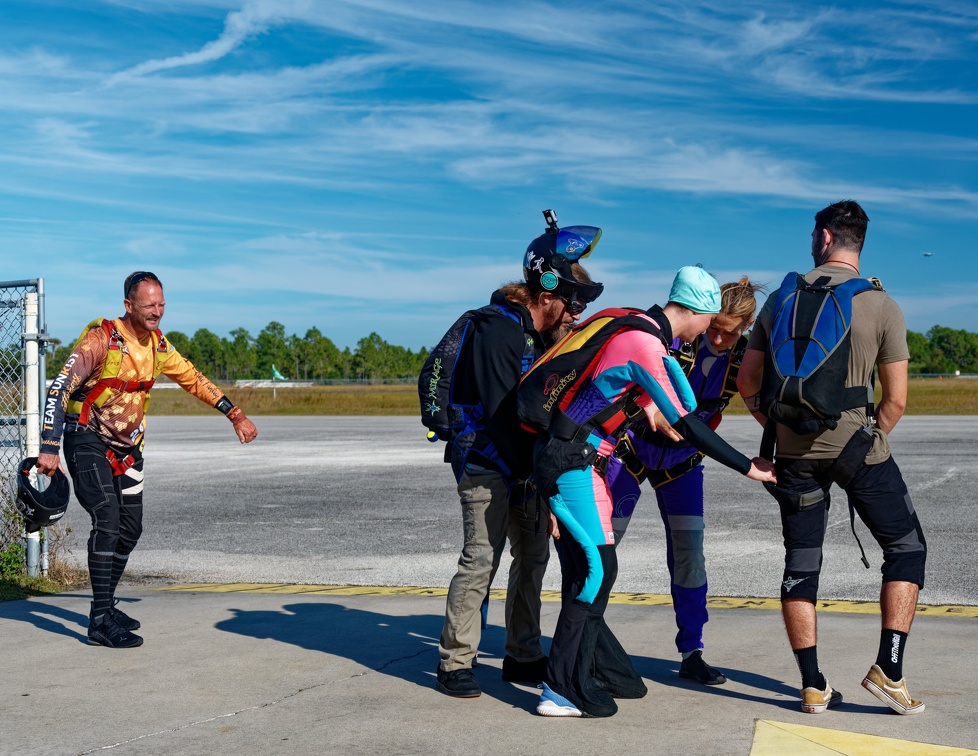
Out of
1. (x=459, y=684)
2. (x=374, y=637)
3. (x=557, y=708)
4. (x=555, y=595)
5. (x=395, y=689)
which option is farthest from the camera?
(x=555, y=595)

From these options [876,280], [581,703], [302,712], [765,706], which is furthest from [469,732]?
[876,280]

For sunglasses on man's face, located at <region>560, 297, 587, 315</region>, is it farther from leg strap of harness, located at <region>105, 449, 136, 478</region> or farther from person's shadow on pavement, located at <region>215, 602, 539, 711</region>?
leg strap of harness, located at <region>105, 449, 136, 478</region>

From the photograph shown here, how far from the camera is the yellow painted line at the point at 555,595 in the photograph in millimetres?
6641

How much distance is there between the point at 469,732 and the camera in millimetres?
4227

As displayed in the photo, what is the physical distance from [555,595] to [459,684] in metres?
2.77

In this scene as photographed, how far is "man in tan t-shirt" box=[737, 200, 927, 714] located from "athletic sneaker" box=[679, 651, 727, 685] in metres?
0.57

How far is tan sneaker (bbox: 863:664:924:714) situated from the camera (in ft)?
14.2

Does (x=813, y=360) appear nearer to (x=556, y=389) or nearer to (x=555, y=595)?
(x=556, y=389)

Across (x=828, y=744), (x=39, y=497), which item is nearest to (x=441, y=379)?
(x=39, y=497)

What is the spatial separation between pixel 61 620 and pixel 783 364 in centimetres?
487

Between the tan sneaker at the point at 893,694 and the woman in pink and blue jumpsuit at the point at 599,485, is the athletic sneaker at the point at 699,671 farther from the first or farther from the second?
the tan sneaker at the point at 893,694

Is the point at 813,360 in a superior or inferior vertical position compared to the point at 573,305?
inferior

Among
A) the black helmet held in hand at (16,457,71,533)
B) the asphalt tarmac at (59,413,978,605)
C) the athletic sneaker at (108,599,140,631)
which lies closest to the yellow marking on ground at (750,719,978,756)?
the asphalt tarmac at (59,413,978,605)

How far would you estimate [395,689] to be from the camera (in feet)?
16.1
